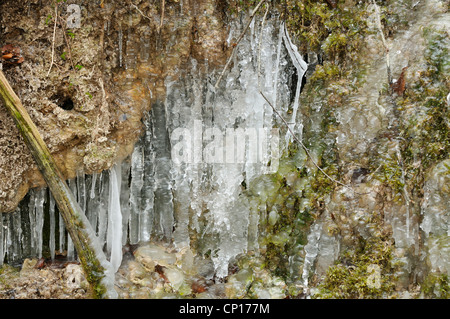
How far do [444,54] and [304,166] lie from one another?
133 cm

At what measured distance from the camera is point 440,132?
111 inches

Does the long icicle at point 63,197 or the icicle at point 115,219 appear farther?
the icicle at point 115,219

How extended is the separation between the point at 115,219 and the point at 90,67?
1334 millimetres

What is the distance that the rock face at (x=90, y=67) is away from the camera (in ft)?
10.2

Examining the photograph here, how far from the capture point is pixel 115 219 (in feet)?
11.5

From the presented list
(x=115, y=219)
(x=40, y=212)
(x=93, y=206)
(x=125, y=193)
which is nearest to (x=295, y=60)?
(x=125, y=193)

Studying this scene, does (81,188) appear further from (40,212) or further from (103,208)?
(40,212)

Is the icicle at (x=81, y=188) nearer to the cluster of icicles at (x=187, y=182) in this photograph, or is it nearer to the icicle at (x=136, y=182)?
the cluster of icicles at (x=187, y=182)

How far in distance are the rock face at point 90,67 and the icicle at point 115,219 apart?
0.54 ft

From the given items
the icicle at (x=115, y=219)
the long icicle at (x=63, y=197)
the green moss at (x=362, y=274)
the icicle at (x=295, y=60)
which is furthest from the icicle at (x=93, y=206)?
the green moss at (x=362, y=274)

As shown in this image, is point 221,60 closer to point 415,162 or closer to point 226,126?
point 226,126

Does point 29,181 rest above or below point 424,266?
above
